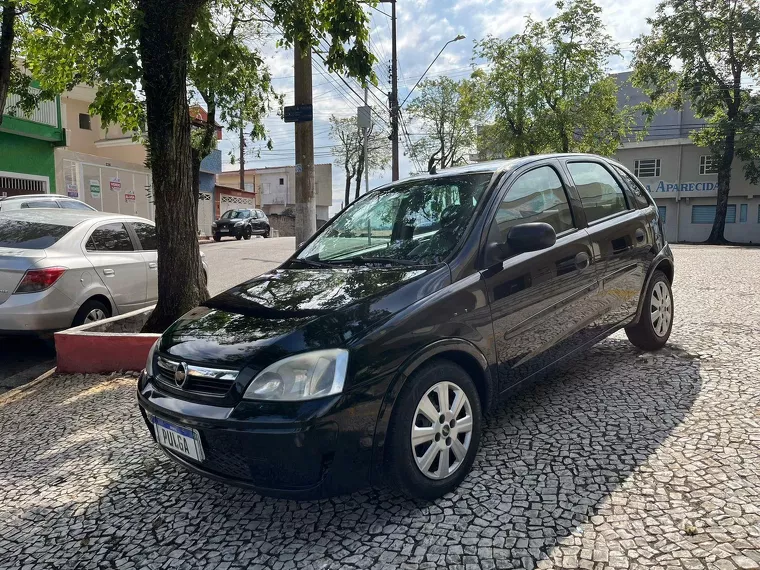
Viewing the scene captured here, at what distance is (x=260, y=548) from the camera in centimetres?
246

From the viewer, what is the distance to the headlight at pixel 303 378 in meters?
2.31

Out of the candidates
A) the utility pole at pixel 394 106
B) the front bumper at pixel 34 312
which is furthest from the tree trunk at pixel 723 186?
the front bumper at pixel 34 312

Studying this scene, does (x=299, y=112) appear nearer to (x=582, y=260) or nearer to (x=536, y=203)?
(x=536, y=203)

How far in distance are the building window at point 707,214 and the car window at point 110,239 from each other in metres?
38.1

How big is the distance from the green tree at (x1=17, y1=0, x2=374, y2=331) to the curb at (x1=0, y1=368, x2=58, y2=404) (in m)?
0.95

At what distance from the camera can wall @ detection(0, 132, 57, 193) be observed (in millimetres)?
18281

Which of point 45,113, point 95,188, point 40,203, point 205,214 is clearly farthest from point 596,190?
point 205,214

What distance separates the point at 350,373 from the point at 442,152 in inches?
1961

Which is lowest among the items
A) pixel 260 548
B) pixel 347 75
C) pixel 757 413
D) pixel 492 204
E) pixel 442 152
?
pixel 260 548

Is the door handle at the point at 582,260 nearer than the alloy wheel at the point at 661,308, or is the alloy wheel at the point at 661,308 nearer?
the door handle at the point at 582,260

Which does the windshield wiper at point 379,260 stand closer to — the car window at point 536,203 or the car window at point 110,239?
the car window at point 536,203

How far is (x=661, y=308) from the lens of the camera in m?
4.73

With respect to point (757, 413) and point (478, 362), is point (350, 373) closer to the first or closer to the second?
point (478, 362)

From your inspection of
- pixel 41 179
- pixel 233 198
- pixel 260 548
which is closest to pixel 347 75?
pixel 260 548
